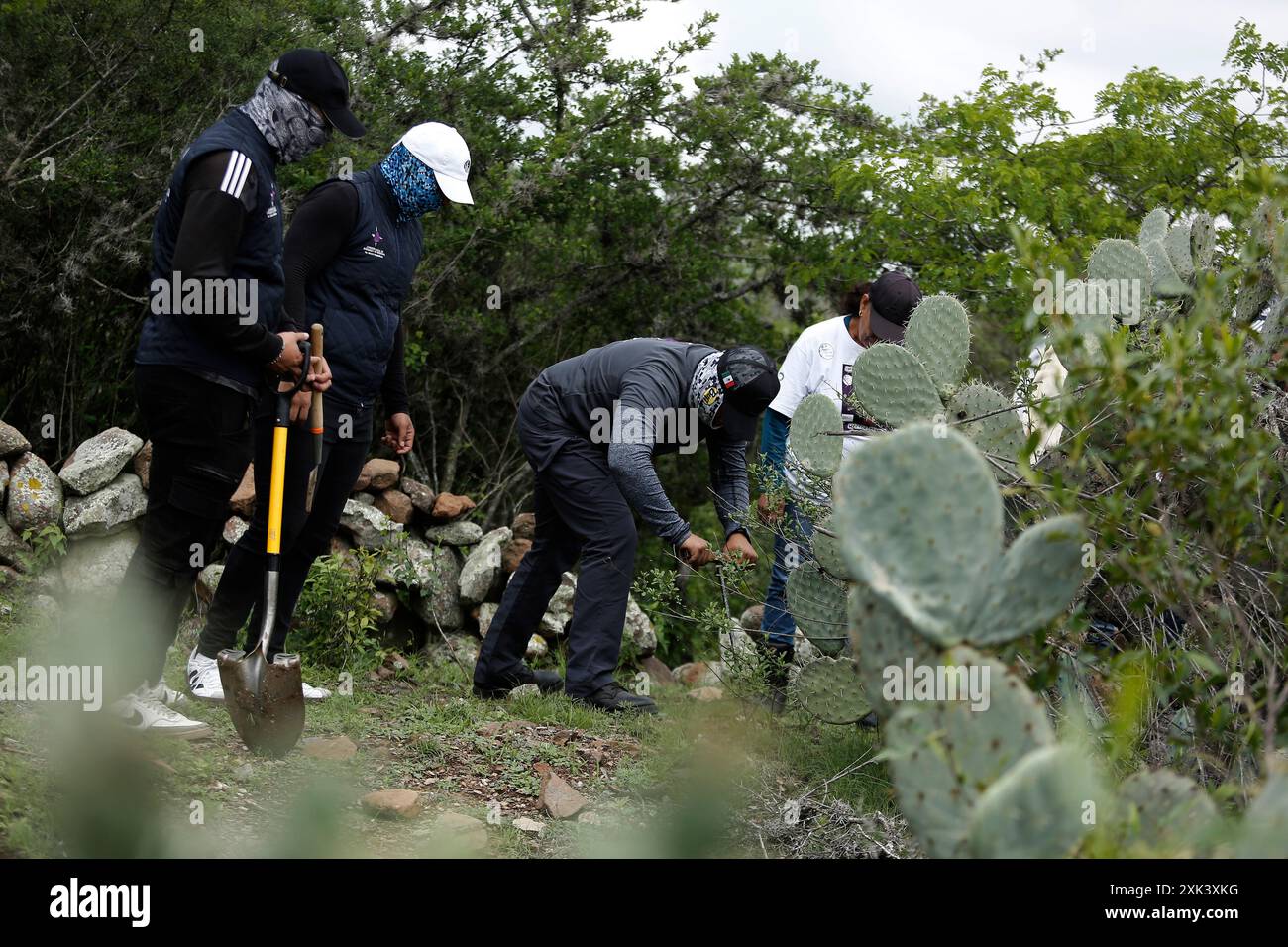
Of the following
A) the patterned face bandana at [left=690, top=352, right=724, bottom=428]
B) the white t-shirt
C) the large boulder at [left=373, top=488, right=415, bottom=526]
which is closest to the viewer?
the patterned face bandana at [left=690, top=352, right=724, bottom=428]

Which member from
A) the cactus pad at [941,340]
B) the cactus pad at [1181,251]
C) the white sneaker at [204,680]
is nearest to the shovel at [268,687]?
the white sneaker at [204,680]

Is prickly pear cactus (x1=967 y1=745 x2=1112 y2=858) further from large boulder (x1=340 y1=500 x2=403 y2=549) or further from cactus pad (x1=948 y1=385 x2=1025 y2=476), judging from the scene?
large boulder (x1=340 y1=500 x2=403 y2=549)

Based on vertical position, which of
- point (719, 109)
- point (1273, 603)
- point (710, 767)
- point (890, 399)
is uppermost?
point (719, 109)

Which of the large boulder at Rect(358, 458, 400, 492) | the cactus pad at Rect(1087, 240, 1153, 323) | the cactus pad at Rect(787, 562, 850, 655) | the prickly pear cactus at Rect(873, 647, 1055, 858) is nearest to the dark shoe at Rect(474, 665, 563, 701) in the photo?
the cactus pad at Rect(787, 562, 850, 655)

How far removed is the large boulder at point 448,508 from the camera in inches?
246

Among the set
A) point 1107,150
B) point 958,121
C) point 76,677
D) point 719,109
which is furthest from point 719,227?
point 76,677

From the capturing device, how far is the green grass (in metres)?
1.74

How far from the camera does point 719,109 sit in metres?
7.09

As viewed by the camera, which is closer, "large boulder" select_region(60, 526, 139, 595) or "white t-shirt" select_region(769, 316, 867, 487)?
"white t-shirt" select_region(769, 316, 867, 487)

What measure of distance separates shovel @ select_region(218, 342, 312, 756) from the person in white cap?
219 millimetres

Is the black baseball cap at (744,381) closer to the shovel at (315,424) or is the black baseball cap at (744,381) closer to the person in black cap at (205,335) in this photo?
the shovel at (315,424)

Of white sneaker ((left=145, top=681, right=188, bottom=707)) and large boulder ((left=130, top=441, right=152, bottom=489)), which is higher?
large boulder ((left=130, top=441, right=152, bottom=489))

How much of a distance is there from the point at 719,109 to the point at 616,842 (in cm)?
593
